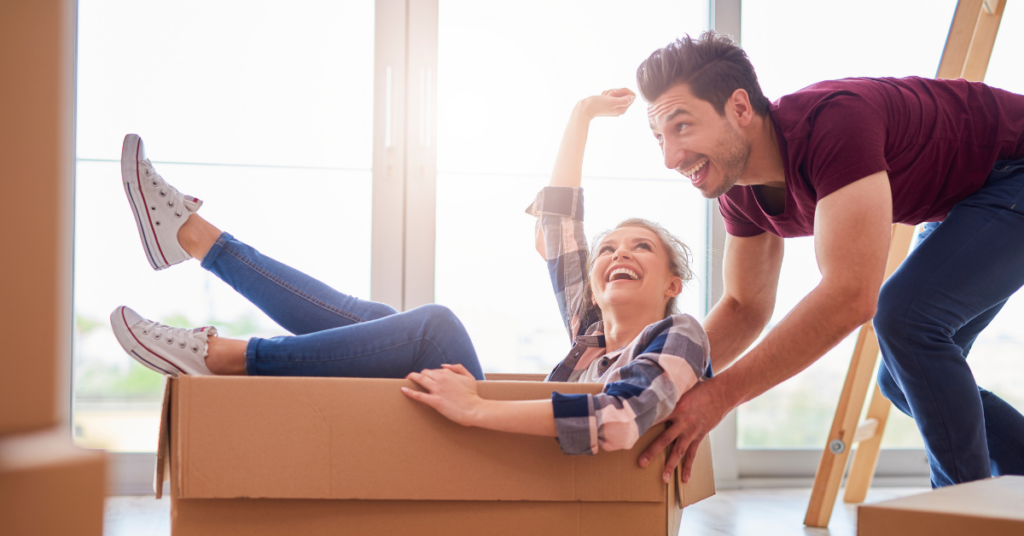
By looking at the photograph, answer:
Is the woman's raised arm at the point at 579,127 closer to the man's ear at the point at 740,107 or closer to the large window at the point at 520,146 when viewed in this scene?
the man's ear at the point at 740,107

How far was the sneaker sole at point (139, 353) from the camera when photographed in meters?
1.03

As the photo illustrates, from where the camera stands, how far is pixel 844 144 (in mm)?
1055

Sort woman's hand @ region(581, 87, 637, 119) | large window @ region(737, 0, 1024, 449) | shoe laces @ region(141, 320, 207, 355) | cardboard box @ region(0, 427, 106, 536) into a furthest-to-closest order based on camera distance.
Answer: large window @ region(737, 0, 1024, 449)
woman's hand @ region(581, 87, 637, 119)
shoe laces @ region(141, 320, 207, 355)
cardboard box @ region(0, 427, 106, 536)

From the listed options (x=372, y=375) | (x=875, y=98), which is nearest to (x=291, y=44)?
(x=372, y=375)

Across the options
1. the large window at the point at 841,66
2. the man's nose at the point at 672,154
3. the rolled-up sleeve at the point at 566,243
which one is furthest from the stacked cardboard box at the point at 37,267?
the large window at the point at 841,66

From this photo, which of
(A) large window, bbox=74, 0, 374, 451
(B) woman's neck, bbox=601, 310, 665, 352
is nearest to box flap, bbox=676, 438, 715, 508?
(B) woman's neck, bbox=601, 310, 665, 352

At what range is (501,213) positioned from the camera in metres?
2.21

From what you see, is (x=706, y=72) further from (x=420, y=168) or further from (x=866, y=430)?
(x=866, y=430)

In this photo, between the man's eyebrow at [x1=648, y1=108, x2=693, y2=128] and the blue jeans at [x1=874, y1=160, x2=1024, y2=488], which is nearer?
the blue jeans at [x1=874, y1=160, x2=1024, y2=488]

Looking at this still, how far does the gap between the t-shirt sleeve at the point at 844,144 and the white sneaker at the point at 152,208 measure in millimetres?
1152

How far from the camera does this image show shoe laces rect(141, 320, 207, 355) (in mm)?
1054

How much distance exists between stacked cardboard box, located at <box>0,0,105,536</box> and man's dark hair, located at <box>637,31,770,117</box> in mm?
1179

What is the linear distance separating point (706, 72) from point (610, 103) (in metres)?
0.26

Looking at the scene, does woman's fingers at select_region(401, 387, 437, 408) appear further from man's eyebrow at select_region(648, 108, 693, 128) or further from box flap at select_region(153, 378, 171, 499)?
man's eyebrow at select_region(648, 108, 693, 128)
